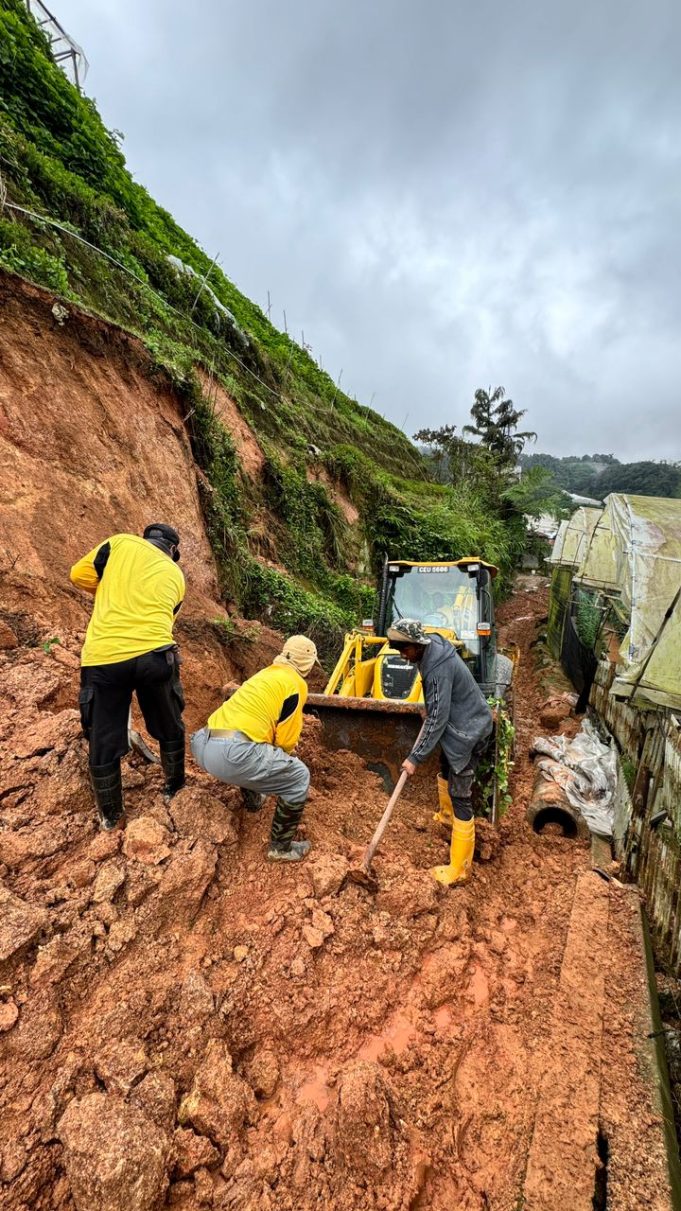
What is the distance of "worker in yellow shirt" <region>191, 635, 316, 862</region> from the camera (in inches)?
130

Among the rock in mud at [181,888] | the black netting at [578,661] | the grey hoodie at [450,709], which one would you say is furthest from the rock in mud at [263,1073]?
the black netting at [578,661]

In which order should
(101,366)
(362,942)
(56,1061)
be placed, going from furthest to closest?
(101,366), (362,942), (56,1061)

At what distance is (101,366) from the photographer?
19.2 feet

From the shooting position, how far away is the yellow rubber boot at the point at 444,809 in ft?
14.2

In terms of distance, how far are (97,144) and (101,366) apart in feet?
23.2

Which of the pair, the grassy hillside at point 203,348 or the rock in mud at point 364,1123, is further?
the grassy hillside at point 203,348

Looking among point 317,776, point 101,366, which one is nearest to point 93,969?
point 317,776

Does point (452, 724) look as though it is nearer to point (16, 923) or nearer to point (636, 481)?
point (16, 923)

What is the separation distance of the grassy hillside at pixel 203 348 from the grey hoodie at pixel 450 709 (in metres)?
3.86

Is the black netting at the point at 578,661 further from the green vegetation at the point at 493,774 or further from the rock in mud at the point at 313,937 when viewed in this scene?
the rock in mud at the point at 313,937

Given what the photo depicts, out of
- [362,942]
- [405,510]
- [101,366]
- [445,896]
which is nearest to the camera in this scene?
[362,942]

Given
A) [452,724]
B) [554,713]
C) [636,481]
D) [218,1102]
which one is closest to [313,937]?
[218,1102]

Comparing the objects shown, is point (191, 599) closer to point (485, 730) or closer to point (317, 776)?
point (317, 776)

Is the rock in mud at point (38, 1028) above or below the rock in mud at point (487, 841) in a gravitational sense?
above
